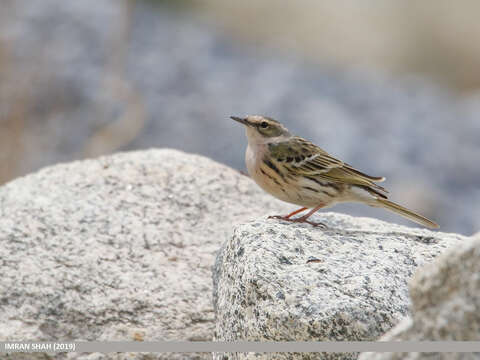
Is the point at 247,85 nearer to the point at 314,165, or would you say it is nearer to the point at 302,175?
the point at 314,165

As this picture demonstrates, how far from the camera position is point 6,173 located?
968cm

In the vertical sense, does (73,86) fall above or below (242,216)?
above

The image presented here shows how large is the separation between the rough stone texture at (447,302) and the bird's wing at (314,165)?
10.6 feet

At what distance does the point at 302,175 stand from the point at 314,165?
0.21 meters

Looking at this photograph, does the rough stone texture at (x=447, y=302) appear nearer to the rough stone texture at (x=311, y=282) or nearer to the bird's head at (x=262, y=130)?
the rough stone texture at (x=311, y=282)

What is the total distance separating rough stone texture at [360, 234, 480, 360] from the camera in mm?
2586

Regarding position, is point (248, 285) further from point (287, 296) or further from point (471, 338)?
point (471, 338)

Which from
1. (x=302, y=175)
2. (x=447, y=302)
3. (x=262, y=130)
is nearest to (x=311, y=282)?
(x=447, y=302)

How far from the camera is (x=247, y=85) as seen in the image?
14297mm

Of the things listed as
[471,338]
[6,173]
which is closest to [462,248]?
[471,338]

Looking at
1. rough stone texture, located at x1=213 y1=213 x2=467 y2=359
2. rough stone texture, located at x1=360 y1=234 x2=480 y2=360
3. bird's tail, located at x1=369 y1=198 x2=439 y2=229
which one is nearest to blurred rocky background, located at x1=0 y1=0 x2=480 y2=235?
bird's tail, located at x1=369 y1=198 x2=439 y2=229

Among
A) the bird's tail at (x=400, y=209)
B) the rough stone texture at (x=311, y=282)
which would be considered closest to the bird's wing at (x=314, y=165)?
the bird's tail at (x=400, y=209)

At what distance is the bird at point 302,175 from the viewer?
19.2ft

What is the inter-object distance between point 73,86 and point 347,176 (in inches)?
325
